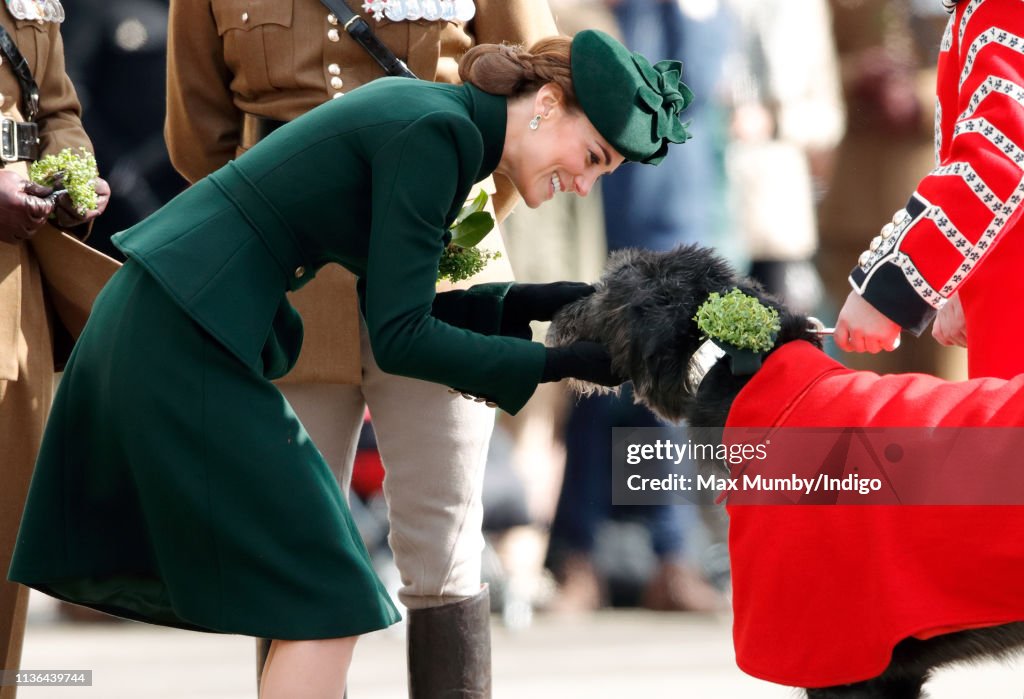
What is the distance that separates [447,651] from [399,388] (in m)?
0.57

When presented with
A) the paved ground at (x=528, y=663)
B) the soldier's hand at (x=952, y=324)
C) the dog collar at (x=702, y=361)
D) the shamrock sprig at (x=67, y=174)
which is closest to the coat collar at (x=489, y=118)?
the dog collar at (x=702, y=361)

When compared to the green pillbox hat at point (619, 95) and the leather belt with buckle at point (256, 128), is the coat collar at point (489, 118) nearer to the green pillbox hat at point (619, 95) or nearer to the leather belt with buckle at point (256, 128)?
the green pillbox hat at point (619, 95)

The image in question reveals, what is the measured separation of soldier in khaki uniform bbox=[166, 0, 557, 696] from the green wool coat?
19.2 inches

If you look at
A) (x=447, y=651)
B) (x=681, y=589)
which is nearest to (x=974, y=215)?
(x=447, y=651)

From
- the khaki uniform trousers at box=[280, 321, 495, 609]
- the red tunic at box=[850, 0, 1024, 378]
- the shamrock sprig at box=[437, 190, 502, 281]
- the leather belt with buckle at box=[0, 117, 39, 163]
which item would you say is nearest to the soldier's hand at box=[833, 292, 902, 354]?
the red tunic at box=[850, 0, 1024, 378]

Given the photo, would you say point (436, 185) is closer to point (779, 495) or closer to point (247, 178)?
point (247, 178)

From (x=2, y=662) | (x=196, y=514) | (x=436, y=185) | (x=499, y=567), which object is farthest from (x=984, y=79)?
(x=499, y=567)

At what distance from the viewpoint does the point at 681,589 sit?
15.7 ft

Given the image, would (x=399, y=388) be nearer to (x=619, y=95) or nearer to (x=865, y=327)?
(x=619, y=95)

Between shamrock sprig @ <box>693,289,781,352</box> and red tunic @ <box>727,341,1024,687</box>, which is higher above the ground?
shamrock sprig @ <box>693,289,781,352</box>

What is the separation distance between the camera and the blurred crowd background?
15.6 ft

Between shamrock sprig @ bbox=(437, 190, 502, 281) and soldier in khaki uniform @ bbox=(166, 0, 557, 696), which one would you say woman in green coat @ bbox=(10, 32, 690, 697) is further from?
soldier in khaki uniform @ bbox=(166, 0, 557, 696)

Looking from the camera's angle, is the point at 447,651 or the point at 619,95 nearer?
the point at 619,95

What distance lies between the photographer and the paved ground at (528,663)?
385 cm
